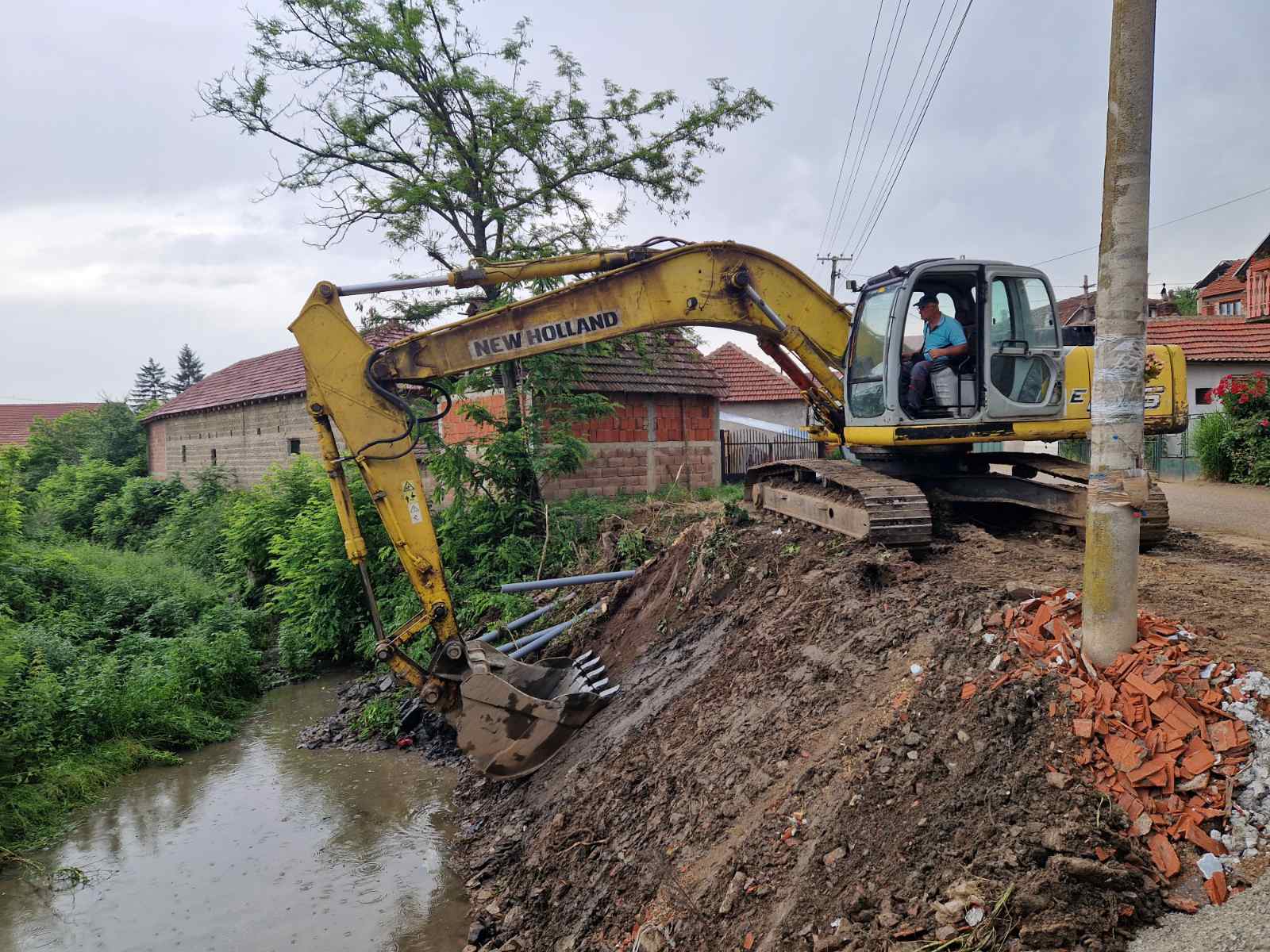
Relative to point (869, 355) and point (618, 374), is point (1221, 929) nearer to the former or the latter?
point (869, 355)

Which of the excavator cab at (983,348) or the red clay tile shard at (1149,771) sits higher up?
the excavator cab at (983,348)

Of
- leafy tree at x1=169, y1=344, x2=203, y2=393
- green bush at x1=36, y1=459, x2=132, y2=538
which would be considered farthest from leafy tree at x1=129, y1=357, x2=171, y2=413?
green bush at x1=36, y1=459, x2=132, y2=538

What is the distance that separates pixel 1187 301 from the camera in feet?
159

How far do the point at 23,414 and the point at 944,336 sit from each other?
60.0 m

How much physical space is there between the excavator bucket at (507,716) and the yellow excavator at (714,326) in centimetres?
1

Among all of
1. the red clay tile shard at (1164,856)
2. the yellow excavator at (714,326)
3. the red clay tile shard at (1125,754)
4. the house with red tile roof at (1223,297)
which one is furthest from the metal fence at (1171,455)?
the house with red tile roof at (1223,297)

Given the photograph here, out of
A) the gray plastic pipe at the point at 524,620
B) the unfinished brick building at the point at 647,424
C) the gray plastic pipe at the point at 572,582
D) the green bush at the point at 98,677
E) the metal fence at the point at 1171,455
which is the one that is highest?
the unfinished brick building at the point at 647,424

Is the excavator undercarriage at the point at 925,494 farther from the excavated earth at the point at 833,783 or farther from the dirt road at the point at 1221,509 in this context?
the dirt road at the point at 1221,509

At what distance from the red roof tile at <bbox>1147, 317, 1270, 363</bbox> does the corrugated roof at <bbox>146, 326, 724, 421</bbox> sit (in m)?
12.7

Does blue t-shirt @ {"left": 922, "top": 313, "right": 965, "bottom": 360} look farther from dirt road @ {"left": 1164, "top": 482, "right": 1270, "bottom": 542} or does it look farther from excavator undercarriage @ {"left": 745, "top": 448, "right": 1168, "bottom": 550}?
dirt road @ {"left": 1164, "top": 482, "right": 1270, "bottom": 542}

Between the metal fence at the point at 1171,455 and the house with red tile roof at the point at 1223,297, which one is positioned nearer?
the metal fence at the point at 1171,455

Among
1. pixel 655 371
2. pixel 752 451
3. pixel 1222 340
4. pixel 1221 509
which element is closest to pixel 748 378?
pixel 752 451

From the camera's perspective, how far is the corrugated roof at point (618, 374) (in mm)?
15047

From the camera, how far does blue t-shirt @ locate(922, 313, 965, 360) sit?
21.8 ft
